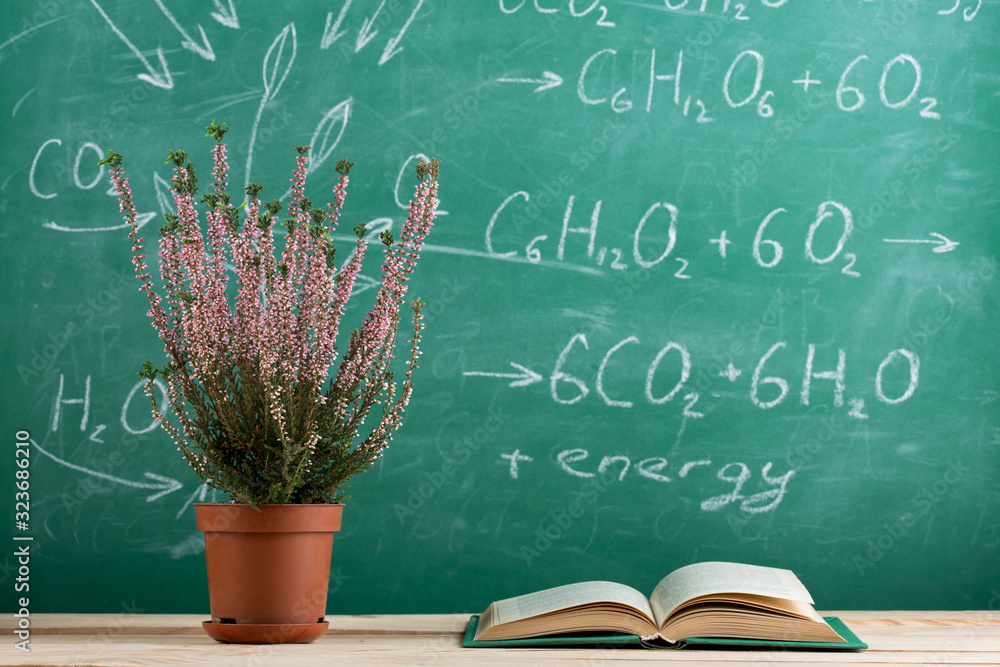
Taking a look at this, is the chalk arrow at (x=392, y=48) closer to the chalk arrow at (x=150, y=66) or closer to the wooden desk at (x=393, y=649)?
the chalk arrow at (x=150, y=66)

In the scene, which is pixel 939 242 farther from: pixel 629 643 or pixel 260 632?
pixel 260 632

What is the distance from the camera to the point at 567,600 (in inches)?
50.6

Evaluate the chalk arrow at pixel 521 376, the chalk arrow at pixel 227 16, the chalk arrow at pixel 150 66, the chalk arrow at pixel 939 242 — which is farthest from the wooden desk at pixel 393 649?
the chalk arrow at pixel 227 16

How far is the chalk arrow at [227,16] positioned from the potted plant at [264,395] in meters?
0.75

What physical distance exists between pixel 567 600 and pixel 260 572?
0.47 m

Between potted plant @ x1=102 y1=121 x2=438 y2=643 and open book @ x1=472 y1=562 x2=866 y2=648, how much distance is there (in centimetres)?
31

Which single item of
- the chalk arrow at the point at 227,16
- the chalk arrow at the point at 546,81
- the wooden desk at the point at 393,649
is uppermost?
the chalk arrow at the point at 227,16

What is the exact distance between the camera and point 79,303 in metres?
1.85

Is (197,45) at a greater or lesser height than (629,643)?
greater

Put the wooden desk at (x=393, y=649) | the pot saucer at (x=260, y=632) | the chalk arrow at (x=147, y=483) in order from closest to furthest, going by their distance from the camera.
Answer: the wooden desk at (x=393, y=649) → the pot saucer at (x=260, y=632) → the chalk arrow at (x=147, y=483)

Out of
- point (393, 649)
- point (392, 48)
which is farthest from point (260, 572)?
point (392, 48)

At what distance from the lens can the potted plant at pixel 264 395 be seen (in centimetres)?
122

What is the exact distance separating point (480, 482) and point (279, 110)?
3.16 feet

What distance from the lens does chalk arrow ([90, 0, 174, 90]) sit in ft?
6.21
